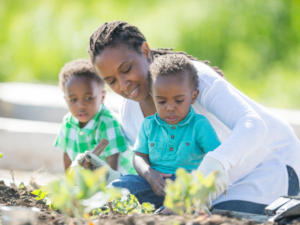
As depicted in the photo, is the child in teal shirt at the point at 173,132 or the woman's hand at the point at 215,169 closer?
the woman's hand at the point at 215,169

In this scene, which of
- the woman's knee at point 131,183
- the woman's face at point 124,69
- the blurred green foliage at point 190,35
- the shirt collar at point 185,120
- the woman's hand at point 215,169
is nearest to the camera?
the woman's hand at point 215,169

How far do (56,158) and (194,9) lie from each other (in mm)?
5071

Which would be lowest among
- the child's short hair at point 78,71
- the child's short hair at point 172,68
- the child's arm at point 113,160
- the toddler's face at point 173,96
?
the child's arm at point 113,160

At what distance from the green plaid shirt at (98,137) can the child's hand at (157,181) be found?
2.57 ft

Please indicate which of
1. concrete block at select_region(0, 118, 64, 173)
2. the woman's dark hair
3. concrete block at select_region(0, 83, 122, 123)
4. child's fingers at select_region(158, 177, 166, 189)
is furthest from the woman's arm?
concrete block at select_region(0, 83, 122, 123)

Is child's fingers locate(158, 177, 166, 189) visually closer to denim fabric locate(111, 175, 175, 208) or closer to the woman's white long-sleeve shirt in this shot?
denim fabric locate(111, 175, 175, 208)

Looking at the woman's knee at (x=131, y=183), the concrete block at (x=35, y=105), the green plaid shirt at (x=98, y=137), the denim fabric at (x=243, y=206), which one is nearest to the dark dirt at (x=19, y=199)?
the woman's knee at (x=131, y=183)

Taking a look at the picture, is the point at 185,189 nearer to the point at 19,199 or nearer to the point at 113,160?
the point at 19,199

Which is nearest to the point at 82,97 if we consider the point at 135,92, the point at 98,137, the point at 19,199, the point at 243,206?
the point at 98,137

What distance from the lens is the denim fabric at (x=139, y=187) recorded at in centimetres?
191

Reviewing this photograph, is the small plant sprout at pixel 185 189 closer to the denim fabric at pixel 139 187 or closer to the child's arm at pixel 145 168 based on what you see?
the child's arm at pixel 145 168

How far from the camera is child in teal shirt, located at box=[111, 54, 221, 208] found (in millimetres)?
1948

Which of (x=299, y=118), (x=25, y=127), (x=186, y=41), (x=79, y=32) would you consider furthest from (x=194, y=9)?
(x=25, y=127)

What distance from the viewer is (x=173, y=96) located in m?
1.96
